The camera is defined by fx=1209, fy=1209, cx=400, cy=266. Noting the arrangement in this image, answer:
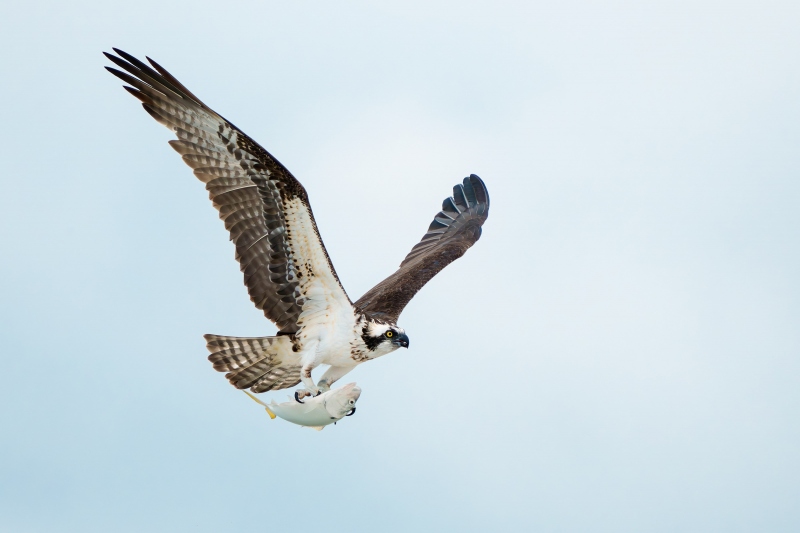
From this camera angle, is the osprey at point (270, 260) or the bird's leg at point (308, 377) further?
the bird's leg at point (308, 377)

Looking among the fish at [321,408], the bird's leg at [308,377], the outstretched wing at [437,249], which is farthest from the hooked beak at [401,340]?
the fish at [321,408]

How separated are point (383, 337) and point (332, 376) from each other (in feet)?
2.74

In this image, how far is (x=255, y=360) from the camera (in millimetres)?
13359

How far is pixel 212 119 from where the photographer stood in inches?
481

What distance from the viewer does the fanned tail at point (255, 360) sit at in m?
13.3

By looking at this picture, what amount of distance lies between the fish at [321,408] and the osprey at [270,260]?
1107 mm

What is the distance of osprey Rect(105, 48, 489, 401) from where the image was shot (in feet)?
39.7

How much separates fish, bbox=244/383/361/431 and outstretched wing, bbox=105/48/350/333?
4.93 feet

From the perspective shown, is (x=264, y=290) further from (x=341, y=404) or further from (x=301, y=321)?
(x=341, y=404)

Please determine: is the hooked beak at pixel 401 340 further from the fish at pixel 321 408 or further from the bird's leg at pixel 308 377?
the fish at pixel 321 408

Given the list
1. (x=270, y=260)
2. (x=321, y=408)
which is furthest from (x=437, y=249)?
(x=321, y=408)

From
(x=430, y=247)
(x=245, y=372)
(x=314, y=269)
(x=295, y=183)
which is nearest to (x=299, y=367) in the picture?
(x=245, y=372)

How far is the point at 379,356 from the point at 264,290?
1.41 metres

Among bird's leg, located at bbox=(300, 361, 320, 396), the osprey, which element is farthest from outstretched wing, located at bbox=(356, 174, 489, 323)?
bird's leg, located at bbox=(300, 361, 320, 396)
